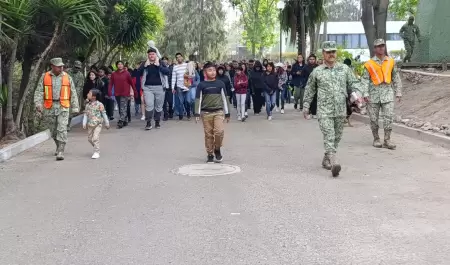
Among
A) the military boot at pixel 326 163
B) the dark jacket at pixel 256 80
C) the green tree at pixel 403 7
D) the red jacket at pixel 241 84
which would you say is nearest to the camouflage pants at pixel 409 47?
the dark jacket at pixel 256 80

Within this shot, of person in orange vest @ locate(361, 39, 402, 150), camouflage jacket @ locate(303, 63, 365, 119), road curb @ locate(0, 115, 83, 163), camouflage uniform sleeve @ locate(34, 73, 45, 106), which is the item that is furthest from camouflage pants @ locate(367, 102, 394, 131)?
road curb @ locate(0, 115, 83, 163)

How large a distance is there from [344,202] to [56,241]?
3125 millimetres

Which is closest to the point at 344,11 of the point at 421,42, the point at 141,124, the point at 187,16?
the point at 187,16

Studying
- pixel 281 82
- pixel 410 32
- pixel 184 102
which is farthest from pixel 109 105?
pixel 410 32

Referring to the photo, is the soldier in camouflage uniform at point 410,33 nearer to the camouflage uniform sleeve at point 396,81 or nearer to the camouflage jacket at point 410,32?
the camouflage jacket at point 410,32

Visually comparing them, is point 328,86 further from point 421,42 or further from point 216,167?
point 421,42

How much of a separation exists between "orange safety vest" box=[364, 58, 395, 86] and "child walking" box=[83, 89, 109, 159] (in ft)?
15.4

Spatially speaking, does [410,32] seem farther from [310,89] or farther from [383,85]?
[310,89]

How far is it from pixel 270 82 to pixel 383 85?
711cm

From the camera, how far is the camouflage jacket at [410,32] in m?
21.4

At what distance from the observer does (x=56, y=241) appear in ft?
19.2

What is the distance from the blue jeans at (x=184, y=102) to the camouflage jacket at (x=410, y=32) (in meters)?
7.91

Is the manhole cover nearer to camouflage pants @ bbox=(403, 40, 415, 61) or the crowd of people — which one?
the crowd of people

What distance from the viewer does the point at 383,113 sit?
11.5 metres
